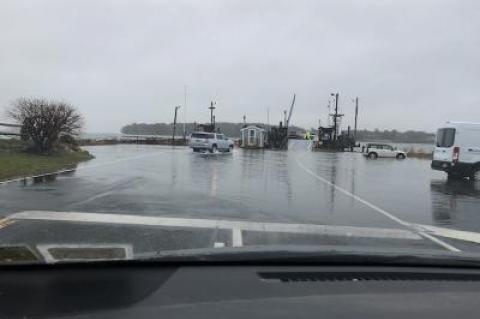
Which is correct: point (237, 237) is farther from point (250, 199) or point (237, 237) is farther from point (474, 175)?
point (474, 175)

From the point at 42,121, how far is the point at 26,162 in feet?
22.9

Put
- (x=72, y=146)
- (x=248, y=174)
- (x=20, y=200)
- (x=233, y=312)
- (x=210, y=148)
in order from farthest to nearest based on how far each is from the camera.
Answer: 1. (x=210, y=148)
2. (x=72, y=146)
3. (x=248, y=174)
4. (x=20, y=200)
5. (x=233, y=312)

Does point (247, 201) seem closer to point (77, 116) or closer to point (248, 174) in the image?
point (248, 174)

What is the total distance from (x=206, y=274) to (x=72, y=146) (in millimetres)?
35861

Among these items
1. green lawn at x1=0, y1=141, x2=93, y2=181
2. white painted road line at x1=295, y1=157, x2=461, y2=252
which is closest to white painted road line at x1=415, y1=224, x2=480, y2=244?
white painted road line at x1=295, y1=157, x2=461, y2=252

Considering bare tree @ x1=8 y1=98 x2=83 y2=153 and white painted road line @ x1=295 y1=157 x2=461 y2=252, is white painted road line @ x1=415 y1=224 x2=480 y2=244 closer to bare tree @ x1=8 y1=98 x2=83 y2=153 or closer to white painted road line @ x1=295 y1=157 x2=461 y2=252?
white painted road line @ x1=295 y1=157 x2=461 y2=252

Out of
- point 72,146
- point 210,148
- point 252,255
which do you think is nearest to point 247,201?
point 252,255

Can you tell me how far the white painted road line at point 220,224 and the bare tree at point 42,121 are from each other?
20622 mm

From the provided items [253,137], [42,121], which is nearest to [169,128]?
[253,137]

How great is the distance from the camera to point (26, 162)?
2538 cm

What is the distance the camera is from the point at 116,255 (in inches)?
138

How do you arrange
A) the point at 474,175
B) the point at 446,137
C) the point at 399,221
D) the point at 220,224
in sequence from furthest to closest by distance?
the point at 474,175, the point at 446,137, the point at 399,221, the point at 220,224

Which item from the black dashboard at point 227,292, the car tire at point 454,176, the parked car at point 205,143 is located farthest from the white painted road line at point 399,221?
the parked car at point 205,143

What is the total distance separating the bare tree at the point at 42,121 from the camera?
31781mm
